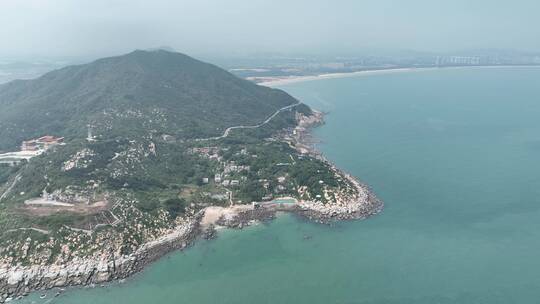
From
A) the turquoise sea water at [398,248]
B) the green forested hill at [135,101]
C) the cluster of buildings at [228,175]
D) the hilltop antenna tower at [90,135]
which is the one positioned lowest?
the turquoise sea water at [398,248]

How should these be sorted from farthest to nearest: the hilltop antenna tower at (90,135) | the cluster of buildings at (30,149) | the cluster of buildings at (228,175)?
1. the hilltop antenna tower at (90,135)
2. the cluster of buildings at (30,149)
3. the cluster of buildings at (228,175)

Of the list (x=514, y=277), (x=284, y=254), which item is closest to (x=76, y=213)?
(x=284, y=254)

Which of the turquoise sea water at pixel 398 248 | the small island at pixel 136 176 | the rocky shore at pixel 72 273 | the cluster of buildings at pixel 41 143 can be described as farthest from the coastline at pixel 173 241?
the cluster of buildings at pixel 41 143

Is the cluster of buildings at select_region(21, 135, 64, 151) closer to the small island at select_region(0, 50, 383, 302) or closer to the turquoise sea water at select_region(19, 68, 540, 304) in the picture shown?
the small island at select_region(0, 50, 383, 302)

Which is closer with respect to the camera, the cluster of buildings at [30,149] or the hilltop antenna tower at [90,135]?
the cluster of buildings at [30,149]

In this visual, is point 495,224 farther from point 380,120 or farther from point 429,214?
point 380,120

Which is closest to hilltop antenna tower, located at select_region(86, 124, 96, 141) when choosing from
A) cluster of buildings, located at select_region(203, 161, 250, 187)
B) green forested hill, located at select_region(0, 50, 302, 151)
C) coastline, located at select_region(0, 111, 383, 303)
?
green forested hill, located at select_region(0, 50, 302, 151)

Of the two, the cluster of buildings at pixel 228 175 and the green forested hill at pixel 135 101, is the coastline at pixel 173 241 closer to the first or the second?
the cluster of buildings at pixel 228 175
